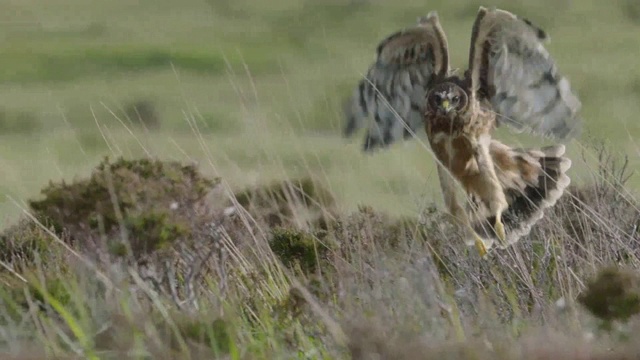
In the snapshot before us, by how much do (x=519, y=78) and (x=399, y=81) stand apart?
1.97ft

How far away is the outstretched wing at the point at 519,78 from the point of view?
6496mm

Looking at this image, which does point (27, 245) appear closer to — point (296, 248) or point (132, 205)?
point (296, 248)

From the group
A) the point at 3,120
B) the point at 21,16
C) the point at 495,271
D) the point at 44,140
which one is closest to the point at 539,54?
the point at 495,271

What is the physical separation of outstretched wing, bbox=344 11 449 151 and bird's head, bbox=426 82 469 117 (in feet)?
0.61

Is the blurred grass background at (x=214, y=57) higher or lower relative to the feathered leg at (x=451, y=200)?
lower

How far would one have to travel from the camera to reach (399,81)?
6863 mm

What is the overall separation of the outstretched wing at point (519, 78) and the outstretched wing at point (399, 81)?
0.20 m

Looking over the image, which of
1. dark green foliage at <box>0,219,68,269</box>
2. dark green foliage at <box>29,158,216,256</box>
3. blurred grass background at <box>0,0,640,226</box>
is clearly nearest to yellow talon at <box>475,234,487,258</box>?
dark green foliage at <box>29,158,216,256</box>

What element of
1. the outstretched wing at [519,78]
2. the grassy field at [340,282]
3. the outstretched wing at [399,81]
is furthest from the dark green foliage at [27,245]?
the outstretched wing at [519,78]

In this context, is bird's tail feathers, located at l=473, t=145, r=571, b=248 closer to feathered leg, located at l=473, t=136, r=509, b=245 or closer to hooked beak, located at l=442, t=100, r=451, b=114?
feathered leg, located at l=473, t=136, r=509, b=245

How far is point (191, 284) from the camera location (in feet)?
16.0

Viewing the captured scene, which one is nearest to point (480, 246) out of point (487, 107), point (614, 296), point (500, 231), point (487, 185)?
point (500, 231)

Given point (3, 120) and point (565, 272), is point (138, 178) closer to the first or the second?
point (565, 272)

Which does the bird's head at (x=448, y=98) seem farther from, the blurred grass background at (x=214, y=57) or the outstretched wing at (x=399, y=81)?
the blurred grass background at (x=214, y=57)
